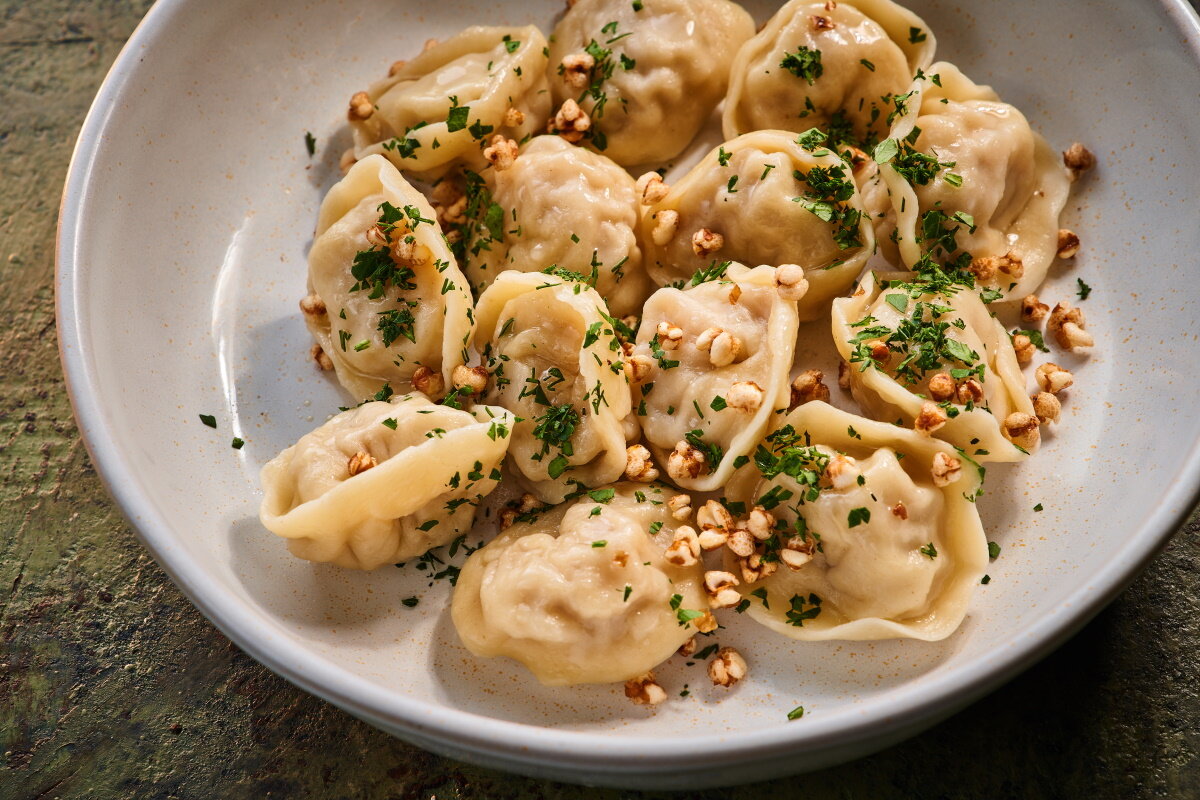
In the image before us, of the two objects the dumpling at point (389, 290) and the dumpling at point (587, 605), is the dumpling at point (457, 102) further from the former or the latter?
the dumpling at point (587, 605)

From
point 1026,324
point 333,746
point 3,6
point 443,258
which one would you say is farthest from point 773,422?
point 3,6

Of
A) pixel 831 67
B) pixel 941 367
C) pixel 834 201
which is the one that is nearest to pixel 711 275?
pixel 834 201

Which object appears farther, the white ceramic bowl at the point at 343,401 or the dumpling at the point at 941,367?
the dumpling at the point at 941,367

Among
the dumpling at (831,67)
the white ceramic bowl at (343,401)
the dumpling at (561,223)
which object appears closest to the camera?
the white ceramic bowl at (343,401)

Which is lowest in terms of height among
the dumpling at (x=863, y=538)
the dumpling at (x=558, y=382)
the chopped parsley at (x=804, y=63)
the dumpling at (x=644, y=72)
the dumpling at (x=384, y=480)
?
the dumpling at (x=384, y=480)

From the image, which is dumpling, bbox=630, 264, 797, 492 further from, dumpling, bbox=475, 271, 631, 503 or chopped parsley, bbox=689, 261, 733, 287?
dumpling, bbox=475, 271, 631, 503

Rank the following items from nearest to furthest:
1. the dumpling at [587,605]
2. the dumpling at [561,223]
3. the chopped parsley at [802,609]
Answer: the dumpling at [587,605]
the chopped parsley at [802,609]
the dumpling at [561,223]

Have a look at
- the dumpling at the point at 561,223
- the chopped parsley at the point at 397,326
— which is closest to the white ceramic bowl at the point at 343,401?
the chopped parsley at the point at 397,326
